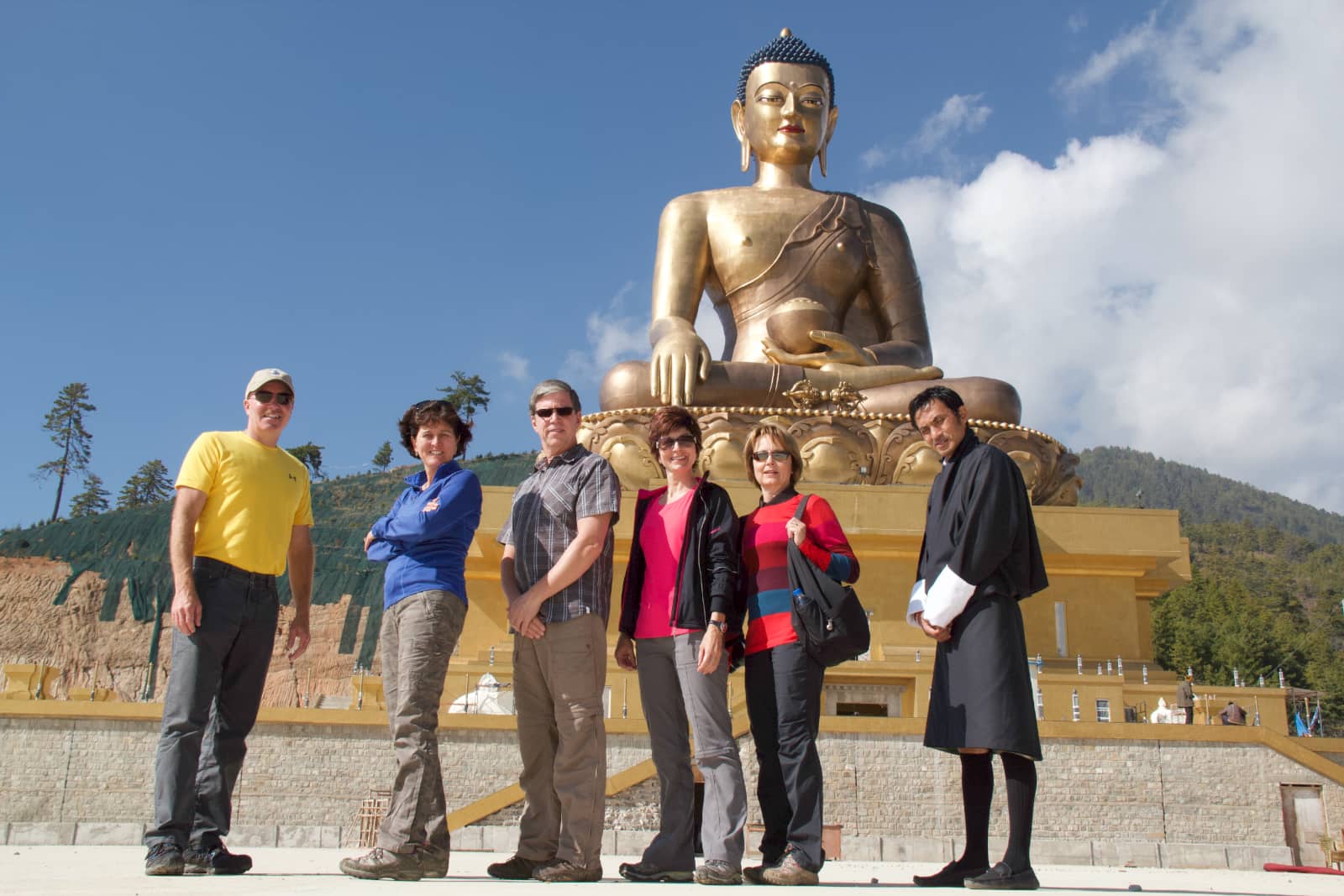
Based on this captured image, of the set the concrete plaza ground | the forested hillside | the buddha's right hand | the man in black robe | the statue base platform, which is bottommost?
the concrete plaza ground

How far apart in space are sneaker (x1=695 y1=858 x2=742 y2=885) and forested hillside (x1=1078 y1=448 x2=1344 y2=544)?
293 feet

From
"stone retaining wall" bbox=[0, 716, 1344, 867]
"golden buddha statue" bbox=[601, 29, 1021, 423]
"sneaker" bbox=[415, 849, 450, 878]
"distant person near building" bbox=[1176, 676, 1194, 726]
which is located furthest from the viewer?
"golden buddha statue" bbox=[601, 29, 1021, 423]

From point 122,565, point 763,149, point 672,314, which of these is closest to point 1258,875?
point 672,314

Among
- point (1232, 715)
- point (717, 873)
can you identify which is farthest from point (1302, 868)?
point (717, 873)

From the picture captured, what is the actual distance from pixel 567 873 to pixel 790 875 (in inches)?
23.6

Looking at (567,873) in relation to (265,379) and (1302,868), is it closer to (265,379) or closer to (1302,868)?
(265,379)

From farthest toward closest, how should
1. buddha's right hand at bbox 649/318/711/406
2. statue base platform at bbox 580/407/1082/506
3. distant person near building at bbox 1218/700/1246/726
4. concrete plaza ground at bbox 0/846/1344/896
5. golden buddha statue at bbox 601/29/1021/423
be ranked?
golden buddha statue at bbox 601/29/1021/423, buddha's right hand at bbox 649/318/711/406, statue base platform at bbox 580/407/1082/506, distant person near building at bbox 1218/700/1246/726, concrete plaza ground at bbox 0/846/1344/896

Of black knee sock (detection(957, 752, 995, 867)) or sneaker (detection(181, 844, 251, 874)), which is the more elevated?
black knee sock (detection(957, 752, 995, 867))

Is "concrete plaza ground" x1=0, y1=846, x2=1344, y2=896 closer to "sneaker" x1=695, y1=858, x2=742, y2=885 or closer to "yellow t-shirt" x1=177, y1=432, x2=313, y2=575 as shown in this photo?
"sneaker" x1=695, y1=858, x2=742, y2=885

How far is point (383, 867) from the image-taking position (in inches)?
123

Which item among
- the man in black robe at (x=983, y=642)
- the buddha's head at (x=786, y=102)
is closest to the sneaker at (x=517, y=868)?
the man in black robe at (x=983, y=642)

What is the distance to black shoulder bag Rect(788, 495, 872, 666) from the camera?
11.2 feet

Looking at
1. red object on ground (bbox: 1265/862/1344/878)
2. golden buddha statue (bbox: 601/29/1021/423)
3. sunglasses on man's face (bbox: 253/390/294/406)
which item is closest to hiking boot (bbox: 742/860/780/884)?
sunglasses on man's face (bbox: 253/390/294/406)

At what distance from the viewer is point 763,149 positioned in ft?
40.6
